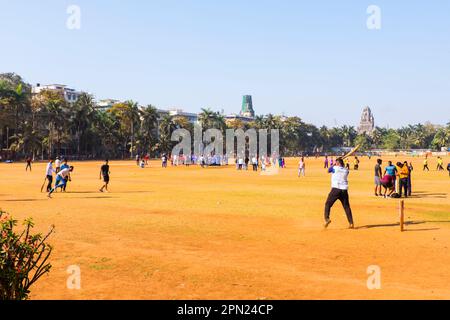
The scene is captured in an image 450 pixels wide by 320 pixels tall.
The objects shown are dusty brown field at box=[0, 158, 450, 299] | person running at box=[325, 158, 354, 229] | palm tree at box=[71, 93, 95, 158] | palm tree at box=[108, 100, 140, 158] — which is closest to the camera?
dusty brown field at box=[0, 158, 450, 299]

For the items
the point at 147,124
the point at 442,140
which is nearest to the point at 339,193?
the point at 147,124

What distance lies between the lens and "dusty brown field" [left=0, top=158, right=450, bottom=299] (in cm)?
647

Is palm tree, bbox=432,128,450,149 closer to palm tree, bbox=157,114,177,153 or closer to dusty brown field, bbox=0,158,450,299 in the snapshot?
palm tree, bbox=157,114,177,153

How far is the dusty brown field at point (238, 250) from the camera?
6.47 metres

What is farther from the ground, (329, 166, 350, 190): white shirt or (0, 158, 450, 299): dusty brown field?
(329, 166, 350, 190): white shirt

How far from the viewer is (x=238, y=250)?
9180mm

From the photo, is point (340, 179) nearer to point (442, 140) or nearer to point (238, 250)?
point (238, 250)

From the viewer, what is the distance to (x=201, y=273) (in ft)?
24.1

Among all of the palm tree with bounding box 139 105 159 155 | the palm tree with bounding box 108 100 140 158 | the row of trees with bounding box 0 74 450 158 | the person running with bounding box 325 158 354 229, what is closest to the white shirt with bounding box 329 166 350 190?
the person running with bounding box 325 158 354 229

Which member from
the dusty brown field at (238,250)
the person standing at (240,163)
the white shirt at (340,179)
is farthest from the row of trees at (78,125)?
the white shirt at (340,179)

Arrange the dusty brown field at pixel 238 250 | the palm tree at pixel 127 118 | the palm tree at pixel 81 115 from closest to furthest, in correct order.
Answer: the dusty brown field at pixel 238 250 → the palm tree at pixel 81 115 → the palm tree at pixel 127 118

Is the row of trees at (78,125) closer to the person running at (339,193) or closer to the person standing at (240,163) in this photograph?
the person standing at (240,163)
